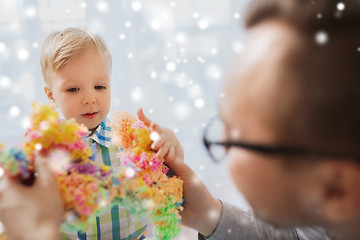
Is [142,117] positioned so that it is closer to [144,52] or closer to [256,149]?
[256,149]

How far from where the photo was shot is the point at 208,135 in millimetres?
678

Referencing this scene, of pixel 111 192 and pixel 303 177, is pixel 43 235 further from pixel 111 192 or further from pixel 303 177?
pixel 303 177

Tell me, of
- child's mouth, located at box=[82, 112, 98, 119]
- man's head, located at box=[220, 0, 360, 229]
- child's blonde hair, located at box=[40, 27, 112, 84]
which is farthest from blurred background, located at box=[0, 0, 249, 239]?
man's head, located at box=[220, 0, 360, 229]

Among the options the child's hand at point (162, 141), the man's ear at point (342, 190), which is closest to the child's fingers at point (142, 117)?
the child's hand at point (162, 141)

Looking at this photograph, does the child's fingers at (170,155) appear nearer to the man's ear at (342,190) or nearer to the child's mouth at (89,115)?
the child's mouth at (89,115)

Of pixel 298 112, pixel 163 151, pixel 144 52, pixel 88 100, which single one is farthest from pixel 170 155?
pixel 144 52

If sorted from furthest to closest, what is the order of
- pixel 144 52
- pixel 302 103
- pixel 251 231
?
pixel 144 52, pixel 251 231, pixel 302 103

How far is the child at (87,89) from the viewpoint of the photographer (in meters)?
0.98

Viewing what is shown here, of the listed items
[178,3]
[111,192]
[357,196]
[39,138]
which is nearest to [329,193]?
[357,196]

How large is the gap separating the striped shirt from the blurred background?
916 millimetres

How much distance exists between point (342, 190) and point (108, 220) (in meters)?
0.73

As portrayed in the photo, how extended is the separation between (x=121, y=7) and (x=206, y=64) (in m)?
0.62

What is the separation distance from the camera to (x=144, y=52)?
2.01 meters

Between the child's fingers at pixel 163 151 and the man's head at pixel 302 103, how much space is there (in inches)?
11.3
